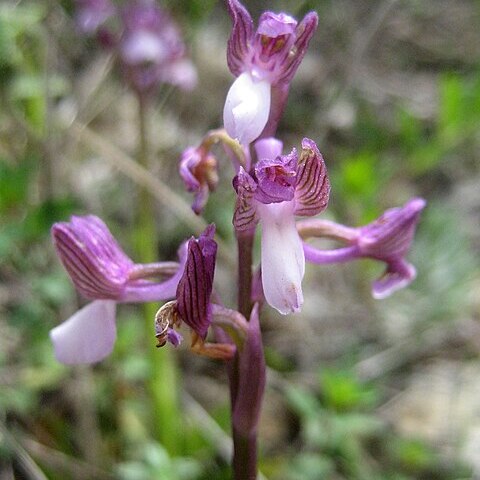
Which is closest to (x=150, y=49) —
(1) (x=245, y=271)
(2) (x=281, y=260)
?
(1) (x=245, y=271)

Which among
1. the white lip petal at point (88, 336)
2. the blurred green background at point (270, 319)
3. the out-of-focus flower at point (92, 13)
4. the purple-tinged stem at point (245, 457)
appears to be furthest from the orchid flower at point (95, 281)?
the out-of-focus flower at point (92, 13)

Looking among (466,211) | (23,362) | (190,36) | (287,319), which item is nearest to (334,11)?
(190,36)

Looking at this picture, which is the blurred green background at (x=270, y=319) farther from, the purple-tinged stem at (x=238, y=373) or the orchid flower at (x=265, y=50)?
the orchid flower at (x=265, y=50)

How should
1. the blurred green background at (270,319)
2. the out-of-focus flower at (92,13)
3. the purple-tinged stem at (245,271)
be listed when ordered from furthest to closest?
the out-of-focus flower at (92,13) < the blurred green background at (270,319) < the purple-tinged stem at (245,271)

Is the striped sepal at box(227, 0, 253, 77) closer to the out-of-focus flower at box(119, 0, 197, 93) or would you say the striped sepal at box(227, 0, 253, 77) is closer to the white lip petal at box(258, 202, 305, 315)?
the white lip petal at box(258, 202, 305, 315)

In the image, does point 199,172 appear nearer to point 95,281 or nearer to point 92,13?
point 95,281

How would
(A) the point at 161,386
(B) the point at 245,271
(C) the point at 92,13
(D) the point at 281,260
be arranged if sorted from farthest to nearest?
(C) the point at 92,13, (A) the point at 161,386, (B) the point at 245,271, (D) the point at 281,260

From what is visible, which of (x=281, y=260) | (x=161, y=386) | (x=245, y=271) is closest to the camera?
(x=281, y=260)

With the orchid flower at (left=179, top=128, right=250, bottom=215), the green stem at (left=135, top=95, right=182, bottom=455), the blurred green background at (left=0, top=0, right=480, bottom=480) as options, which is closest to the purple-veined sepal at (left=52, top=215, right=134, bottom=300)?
the orchid flower at (left=179, top=128, right=250, bottom=215)
